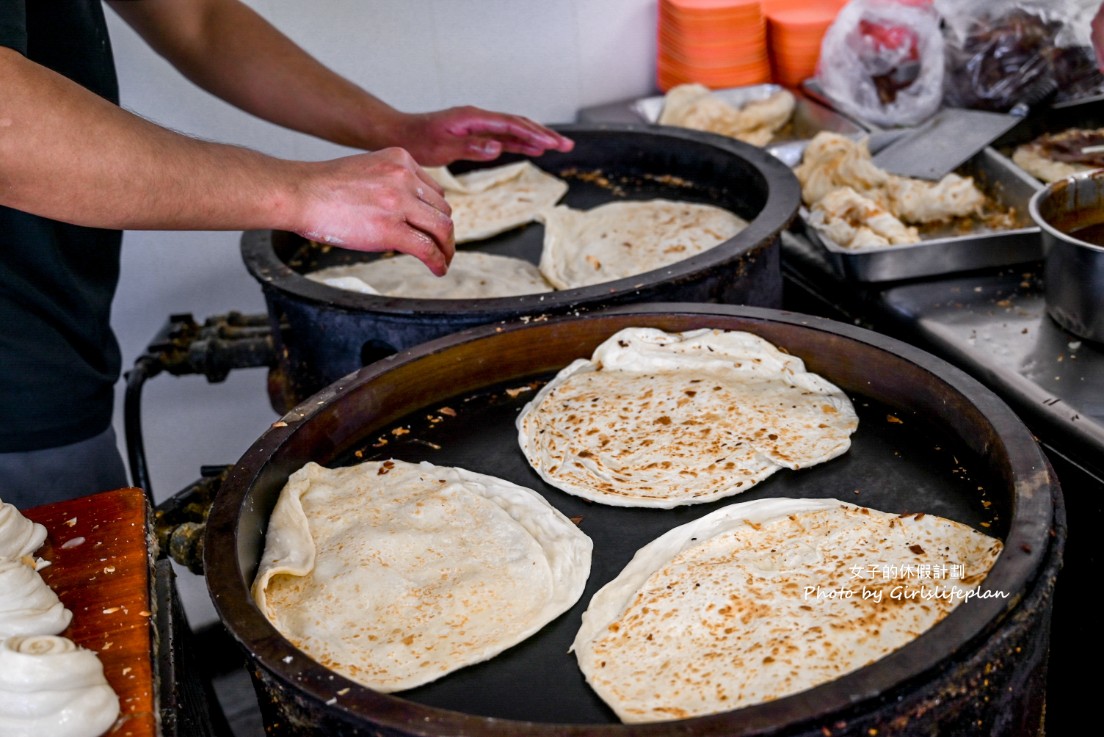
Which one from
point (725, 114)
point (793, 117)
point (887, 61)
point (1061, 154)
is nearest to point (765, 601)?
point (1061, 154)

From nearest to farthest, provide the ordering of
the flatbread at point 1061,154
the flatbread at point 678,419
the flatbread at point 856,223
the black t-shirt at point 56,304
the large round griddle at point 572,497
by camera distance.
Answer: the large round griddle at point 572,497
the flatbread at point 678,419
the black t-shirt at point 56,304
the flatbread at point 856,223
the flatbread at point 1061,154

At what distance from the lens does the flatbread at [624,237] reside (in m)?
2.62

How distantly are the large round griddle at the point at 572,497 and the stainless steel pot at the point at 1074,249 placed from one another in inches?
23.5

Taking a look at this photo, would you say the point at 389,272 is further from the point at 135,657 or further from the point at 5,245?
the point at 135,657

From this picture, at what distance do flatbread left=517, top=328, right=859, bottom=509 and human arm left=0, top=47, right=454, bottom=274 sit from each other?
0.39 m

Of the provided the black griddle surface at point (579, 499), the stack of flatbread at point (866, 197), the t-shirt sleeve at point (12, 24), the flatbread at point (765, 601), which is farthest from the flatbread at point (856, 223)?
the t-shirt sleeve at point (12, 24)

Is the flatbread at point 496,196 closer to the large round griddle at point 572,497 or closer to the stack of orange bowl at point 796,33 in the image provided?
the large round griddle at point 572,497

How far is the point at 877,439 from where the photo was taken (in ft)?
6.10

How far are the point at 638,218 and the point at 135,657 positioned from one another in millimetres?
1893

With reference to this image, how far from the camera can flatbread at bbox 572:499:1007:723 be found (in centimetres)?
137

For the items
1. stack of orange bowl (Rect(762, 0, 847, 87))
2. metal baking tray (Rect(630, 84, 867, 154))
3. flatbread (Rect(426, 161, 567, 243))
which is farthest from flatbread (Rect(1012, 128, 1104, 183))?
flatbread (Rect(426, 161, 567, 243))

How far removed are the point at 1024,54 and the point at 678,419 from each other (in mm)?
2272

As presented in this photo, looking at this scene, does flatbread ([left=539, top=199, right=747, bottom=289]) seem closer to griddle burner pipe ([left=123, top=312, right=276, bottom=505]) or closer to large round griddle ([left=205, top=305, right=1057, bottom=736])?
large round griddle ([left=205, top=305, right=1057, bottom=736])

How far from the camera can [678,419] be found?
1.97 meters
